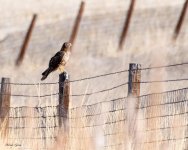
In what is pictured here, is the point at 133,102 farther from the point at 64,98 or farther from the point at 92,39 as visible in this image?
the point at 92,39

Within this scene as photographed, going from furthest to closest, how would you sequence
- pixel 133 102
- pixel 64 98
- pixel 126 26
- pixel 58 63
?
pixel 126 26 → pixel 58 63 → pixel 64 98 → pixel 133 102

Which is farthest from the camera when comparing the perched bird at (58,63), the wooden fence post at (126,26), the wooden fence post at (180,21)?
the wooden fence post at (126,26)

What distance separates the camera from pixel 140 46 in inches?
1448

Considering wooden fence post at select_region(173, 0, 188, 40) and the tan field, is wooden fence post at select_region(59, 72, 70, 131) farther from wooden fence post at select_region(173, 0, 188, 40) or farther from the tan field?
wooden fence post at select_region(173, 0, 188, 40)

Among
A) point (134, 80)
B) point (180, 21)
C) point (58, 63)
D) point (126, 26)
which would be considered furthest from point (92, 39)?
point (134, 80)

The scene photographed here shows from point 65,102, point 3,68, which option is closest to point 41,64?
point 3,68

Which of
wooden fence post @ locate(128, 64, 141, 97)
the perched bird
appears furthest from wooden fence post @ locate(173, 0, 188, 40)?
wooden fence post @ locate(128, 64, 141, 97)

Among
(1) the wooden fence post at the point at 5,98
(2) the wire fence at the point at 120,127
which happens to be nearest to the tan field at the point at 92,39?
(1) the wooden fence post at the point at 5,98

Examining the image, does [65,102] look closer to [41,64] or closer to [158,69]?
[158,69]

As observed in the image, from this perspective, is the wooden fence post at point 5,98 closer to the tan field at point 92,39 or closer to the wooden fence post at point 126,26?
the tan field at point 92,39

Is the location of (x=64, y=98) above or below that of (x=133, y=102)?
above

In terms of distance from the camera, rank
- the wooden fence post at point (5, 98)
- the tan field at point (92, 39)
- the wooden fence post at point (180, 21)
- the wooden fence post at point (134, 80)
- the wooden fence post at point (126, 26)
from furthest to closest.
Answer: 1. the wooden fence post at point (126, 26)
2. the wooden fence post at point (180, 21)
3. the tan field at point (92, 39)
4. the wooden fence post at point (5, 98)
5. the wooden fence post at point (134, 80)

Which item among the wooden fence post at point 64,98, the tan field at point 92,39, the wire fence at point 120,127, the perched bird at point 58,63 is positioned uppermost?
the tan field at point 92,39

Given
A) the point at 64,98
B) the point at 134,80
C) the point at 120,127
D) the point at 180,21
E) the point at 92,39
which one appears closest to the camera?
the point at 120,127
